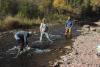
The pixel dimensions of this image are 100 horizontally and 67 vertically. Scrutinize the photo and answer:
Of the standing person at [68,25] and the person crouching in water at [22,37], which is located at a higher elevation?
the person crouching in water at [22,37]

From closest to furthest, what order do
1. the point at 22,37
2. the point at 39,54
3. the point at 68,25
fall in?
the point at 22,37, the point at 39,54, the point at 68,25

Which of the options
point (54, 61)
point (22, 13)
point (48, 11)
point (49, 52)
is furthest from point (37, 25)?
point (54, 61)

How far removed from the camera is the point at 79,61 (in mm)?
16953

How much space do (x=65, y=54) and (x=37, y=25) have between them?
1915 centimetres

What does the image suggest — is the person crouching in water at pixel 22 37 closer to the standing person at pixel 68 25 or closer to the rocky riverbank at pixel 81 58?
the rocky riverbank at pixel 81 58

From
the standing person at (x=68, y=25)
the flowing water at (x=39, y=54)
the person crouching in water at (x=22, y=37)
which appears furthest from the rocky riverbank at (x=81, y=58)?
the standing person at (x=68, y=25)

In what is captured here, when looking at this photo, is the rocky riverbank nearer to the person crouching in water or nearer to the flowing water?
the flowing water

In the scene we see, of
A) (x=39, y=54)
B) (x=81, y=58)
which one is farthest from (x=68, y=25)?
(x=81, y=58)

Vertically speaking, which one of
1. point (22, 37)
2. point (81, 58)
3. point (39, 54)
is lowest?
point (39, 54)

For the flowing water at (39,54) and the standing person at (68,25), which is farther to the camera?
the standing person at (68,25)

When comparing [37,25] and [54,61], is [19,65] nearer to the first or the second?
[54,61]

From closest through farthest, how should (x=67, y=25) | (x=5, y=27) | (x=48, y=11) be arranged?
(x=67, y=25) < (x=5, y=27) < (x=48, y=11)

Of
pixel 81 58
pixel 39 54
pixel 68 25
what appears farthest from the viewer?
pixel 68 25

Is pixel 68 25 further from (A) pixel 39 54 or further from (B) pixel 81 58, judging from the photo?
(B) pixel 81 58
